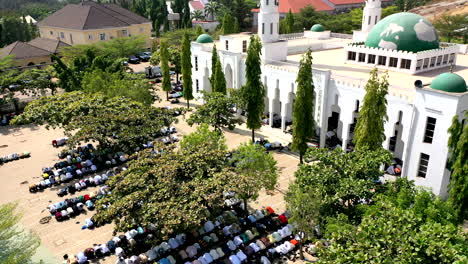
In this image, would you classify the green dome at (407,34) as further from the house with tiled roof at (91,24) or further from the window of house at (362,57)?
the house with tiled roof at (91,24)

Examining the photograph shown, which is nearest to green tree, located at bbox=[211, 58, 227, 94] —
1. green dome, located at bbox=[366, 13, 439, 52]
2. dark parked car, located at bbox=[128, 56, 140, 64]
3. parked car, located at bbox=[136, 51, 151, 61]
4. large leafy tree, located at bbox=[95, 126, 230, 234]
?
green dome, located at bbox=[366, 13, 439, 52]

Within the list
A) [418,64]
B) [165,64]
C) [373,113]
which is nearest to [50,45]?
[165,64]

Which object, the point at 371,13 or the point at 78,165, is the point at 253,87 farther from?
the point at 371,13

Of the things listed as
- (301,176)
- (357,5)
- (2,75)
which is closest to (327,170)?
(301,176)

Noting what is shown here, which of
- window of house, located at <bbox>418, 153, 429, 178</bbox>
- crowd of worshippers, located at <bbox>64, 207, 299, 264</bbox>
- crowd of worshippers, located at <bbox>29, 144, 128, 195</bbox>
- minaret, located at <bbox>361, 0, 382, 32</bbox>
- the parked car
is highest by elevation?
minaret, located at <bbox>361, 0, 382, 32</bbox>

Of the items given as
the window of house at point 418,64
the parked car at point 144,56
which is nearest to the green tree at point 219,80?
the window of house at point 418,64

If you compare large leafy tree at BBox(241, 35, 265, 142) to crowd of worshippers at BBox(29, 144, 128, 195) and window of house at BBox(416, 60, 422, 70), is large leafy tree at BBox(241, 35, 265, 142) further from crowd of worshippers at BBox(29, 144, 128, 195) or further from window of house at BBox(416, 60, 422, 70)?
window of house at BBox(416, 60, 422, 70)
